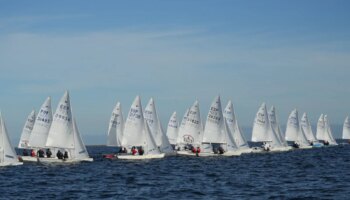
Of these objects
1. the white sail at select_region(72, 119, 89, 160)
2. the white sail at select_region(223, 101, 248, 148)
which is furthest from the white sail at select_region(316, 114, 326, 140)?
the white sail at select_region(72, 119, 89, 160)

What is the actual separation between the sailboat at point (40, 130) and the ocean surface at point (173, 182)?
6.94 m

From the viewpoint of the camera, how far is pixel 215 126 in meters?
88.4

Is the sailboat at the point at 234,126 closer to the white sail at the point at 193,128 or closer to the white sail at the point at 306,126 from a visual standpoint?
the white sail at the point at 193,128

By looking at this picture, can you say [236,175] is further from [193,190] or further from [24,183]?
[24,183]

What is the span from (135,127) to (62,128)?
38.4 feet

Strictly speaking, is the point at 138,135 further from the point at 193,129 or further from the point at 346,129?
the point at 346,129

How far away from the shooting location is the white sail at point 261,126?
11003 centimetres

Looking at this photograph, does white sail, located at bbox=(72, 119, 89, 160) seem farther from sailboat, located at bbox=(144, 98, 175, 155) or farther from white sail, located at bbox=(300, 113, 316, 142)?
white sail, located at bbox=(300, 113, 316, 142)

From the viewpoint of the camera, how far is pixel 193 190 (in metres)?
43.3

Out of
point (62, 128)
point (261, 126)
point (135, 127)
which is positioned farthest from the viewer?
point (261, 126)

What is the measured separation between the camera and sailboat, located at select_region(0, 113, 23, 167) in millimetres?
63938

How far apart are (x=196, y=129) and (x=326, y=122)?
74.6 metres

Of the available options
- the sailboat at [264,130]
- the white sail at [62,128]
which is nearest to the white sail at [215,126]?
the sailboat at [264,130]

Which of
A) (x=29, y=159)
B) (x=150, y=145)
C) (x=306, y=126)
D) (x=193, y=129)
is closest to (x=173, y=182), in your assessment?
(x=29, y=159)
